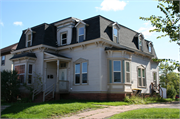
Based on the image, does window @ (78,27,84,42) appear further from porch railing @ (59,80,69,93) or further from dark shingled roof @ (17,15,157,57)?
porch railing @ (59,80,69,93)

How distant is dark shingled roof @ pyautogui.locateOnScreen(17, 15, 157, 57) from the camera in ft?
60.6

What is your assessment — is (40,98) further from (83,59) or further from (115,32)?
(115,32)

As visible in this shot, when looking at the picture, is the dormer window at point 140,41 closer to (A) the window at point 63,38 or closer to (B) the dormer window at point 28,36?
(A) the window at point 63,38

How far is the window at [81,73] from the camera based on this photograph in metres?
18.4

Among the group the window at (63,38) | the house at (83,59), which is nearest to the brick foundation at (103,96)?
the house at (83,59)

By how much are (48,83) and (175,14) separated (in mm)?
15564

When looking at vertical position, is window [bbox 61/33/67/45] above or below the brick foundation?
above

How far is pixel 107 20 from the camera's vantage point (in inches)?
792

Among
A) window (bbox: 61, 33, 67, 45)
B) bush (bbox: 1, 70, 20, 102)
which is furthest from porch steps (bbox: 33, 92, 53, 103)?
window (bbox: 61, 33, 67, 45)

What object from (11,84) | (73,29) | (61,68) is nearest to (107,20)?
(73,29)

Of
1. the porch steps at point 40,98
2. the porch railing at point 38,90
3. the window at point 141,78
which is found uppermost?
the window at point 141,78

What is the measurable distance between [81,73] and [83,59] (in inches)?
53.6

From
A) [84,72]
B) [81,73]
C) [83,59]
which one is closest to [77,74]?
[81,73]

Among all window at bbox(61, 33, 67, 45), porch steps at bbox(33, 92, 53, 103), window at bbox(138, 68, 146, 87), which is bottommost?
porch steps at bbox(33, 92, 53, 103)
